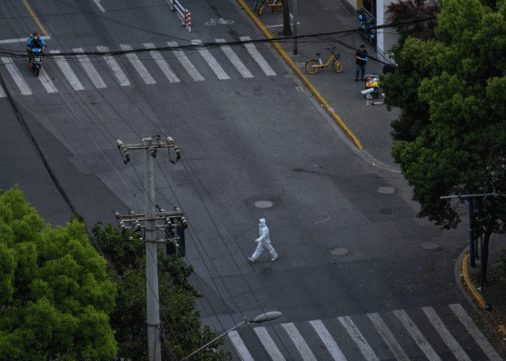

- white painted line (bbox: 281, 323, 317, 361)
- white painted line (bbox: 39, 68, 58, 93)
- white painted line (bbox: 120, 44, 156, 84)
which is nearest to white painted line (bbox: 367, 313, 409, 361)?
white painted line (bbox: 281, 323, 317, 361)

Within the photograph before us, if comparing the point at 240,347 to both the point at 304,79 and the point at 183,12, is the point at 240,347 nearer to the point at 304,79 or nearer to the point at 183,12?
the point at 304,79

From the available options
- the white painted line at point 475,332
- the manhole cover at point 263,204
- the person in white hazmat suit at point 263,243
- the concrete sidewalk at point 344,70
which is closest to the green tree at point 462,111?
the white painted line at point 475,332

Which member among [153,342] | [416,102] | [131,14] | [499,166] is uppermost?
[131,14]

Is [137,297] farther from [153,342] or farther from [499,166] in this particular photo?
[499,166]

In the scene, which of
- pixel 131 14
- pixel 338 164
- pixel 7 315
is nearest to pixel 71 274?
pixel 7 315

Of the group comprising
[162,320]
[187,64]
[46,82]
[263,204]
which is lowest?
[162,320]

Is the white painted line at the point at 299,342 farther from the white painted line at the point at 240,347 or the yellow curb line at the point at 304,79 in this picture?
the yellow curb line at the point at 304,79

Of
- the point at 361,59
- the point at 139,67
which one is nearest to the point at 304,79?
the point at 361,59
